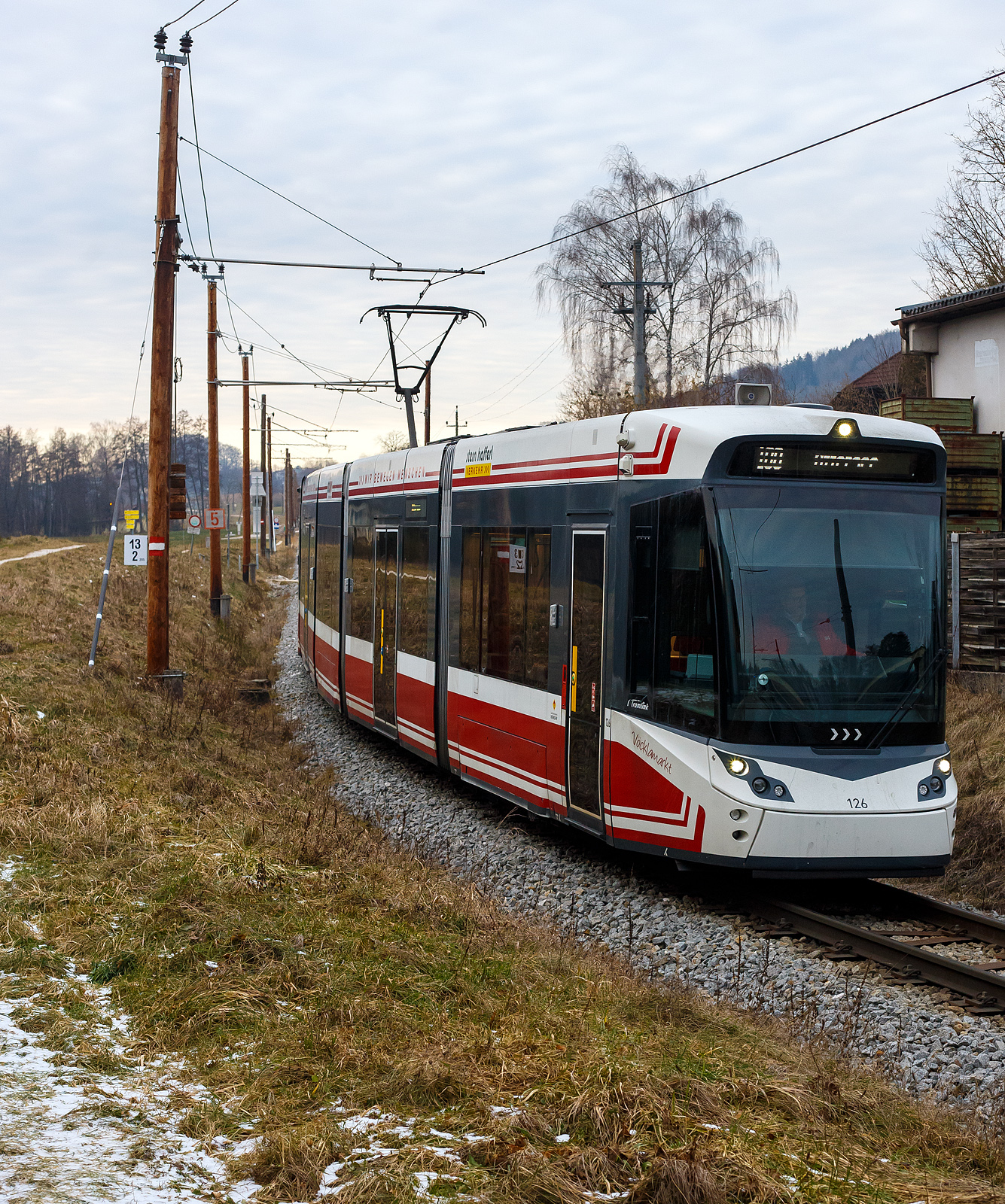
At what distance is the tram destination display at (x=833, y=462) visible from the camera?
7543 mm

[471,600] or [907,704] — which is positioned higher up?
[471,600]

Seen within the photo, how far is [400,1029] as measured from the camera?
4.86m

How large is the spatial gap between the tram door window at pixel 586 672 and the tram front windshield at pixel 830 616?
4.46 ft

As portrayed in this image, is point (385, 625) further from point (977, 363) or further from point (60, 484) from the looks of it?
point (60, 484)

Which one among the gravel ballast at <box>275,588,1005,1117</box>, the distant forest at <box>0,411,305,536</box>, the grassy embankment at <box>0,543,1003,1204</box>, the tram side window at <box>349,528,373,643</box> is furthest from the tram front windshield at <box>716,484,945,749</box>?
the distant forest at <box>0,411,305,536</box>

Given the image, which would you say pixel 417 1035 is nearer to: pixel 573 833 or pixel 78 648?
pixel 573 833

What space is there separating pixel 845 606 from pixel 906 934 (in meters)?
2.05

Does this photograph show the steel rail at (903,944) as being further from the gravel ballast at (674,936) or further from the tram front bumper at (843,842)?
the tram front bumper at (843,842)

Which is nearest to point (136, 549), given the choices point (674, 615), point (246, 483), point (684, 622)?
point (674, 615)

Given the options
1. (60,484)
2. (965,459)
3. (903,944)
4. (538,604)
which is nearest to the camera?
(903,944)

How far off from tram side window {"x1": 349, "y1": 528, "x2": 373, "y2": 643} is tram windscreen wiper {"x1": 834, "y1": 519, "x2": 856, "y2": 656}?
7.26 m

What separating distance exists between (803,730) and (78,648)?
1215 centimetres

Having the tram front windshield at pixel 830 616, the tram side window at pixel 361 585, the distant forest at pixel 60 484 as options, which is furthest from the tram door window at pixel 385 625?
the distant forest at pixel 60 484

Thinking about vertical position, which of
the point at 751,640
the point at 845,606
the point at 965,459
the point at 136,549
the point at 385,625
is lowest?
the point at 385,625
